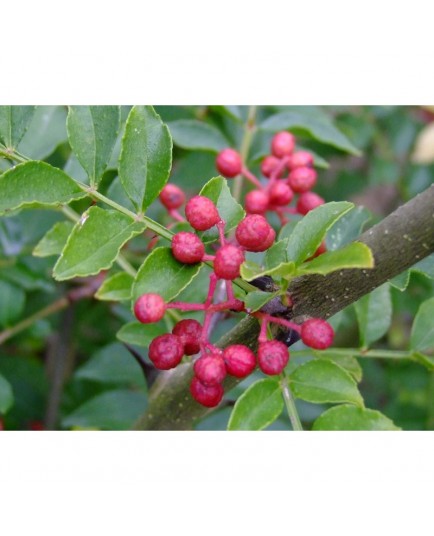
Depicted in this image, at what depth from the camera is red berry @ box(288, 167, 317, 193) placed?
4.52 feet

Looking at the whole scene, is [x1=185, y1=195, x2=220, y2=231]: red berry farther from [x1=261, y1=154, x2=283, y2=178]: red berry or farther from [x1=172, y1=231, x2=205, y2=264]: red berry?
[x1=261, y1=154, x2=283, y2=178]: red berry

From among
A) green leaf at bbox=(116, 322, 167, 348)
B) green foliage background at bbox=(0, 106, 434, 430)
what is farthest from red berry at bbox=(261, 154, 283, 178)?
green leaf at bbox=(116, 322, 167, 348)

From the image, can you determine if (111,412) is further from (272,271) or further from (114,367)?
(272,271)

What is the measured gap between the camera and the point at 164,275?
0.94 metres

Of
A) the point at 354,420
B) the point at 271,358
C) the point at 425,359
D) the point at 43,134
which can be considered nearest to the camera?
the point at 271,358

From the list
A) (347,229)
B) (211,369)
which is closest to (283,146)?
(347,229)

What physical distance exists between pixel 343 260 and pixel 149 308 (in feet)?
0.78

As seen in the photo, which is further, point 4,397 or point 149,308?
→ point 4,397

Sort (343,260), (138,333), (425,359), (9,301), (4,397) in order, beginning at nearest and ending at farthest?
(343,260) → (425,359) → (138,333) → (4,397) → (9,301)

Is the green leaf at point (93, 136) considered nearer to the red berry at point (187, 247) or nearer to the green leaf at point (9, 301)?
the red berry at point (187, 247)

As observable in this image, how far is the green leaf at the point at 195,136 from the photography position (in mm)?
1587

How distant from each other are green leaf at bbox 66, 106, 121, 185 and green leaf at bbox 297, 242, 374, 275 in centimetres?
33

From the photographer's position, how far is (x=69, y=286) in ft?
7.12

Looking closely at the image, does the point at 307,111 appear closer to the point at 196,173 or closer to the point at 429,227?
the point at 196,173
